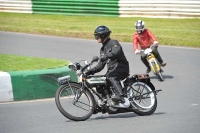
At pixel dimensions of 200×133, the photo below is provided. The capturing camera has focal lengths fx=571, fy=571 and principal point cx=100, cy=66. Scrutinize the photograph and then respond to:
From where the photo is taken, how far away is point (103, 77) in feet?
31.5

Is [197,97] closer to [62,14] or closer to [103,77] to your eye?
[103,77]

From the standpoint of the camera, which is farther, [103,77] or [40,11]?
[40,11]

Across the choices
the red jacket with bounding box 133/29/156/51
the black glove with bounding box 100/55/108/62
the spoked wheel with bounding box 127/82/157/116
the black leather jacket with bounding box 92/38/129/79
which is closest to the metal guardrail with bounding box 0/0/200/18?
the red jacket with bounding box 133/29/156/51

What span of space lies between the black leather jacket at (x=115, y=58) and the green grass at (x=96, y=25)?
10.4 m

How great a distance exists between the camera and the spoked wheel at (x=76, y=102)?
921 cm

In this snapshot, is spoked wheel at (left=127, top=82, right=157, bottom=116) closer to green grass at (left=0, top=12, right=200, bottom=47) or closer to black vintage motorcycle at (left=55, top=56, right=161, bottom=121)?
black vintage motorcycle at (left=55, top=56, right=161, bottom=121)

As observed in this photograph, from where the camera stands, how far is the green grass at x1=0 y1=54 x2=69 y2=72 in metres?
12.5

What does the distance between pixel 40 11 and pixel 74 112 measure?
20.0 m

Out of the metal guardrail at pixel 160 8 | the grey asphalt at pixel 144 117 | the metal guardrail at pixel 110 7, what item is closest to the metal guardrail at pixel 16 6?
the metal guardrail at pixel 110 7

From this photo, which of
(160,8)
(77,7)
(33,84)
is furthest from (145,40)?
(77,7)

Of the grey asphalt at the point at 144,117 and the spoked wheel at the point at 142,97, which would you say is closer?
the grey asphalt at the point at 144,117

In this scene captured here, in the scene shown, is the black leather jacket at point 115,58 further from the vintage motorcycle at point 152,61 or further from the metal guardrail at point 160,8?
the metal guardrail at point 160,8

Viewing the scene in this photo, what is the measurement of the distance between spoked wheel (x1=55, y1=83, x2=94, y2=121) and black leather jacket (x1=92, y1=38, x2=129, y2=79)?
1.89 feet

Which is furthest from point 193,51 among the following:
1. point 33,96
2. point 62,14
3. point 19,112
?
point 62,14
